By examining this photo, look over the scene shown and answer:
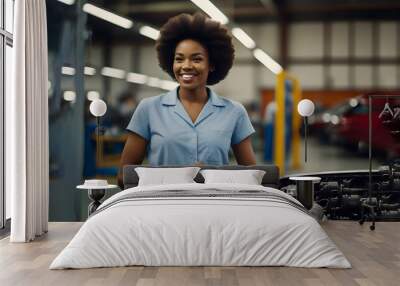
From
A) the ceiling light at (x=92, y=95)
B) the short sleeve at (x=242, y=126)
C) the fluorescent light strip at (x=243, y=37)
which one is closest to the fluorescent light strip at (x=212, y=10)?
the fluorescent light strip at (x=243, y=37)

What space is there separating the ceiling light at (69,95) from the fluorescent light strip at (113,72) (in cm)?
40

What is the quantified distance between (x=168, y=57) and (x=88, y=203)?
1.86 meters

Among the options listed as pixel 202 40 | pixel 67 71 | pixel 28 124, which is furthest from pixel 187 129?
pixel 28 124

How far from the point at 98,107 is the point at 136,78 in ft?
1.71

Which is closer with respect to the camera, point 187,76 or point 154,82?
point 187,76

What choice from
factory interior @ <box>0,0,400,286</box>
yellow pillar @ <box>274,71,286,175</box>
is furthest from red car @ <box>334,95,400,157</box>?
yellow pillar @ <box>274,71,286,175</box>

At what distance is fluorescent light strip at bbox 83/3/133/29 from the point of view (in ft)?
21.6

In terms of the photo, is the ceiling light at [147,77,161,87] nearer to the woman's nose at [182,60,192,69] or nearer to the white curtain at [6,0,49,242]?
the woman's nose at [182,60,192,69]

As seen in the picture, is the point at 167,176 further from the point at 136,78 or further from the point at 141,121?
the point at 136,78

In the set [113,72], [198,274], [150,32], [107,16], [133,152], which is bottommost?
[198,274]

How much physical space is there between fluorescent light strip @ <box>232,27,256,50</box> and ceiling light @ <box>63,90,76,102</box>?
1.86 metres

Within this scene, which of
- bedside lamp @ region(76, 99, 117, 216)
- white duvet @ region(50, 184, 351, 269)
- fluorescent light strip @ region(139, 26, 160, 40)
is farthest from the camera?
fluorescent light strip @ region(139, 26, 160, 40)

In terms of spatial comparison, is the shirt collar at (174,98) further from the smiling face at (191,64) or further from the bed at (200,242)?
the bed at (200,242)

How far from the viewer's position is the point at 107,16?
6574mm
